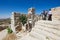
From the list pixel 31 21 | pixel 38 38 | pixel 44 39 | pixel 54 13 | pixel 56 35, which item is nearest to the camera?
pixel 56 35

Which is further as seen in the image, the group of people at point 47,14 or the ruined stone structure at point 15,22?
the ruined stone structure at point 15,22

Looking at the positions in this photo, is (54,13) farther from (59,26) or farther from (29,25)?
(29,25)

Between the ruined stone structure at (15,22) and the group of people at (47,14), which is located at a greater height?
the group of people at (47,14)

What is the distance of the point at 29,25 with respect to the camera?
13.9m

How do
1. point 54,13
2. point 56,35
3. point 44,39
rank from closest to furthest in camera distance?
point 56,35
point 44,39
point 54,13

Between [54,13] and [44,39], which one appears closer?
[44,39]

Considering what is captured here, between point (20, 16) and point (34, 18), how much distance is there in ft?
14.9

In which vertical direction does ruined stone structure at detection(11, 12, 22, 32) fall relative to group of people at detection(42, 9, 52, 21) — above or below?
below

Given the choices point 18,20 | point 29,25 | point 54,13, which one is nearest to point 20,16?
point 18,20

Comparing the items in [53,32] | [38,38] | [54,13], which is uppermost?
[54,13]

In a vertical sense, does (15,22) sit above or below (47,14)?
below

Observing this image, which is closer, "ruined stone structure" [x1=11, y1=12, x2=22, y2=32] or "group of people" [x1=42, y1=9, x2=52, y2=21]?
"group of people" [x1=42, y1=9, x2=52, y2=21]

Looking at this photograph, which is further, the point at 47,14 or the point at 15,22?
the point at 15,22

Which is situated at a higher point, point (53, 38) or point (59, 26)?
point (59, 26)
